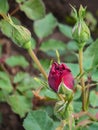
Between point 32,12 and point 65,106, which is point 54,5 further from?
point 65,106

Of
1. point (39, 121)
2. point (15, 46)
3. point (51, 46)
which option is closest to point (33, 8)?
point (51, 46)

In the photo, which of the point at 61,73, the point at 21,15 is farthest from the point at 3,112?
the point at 61,73

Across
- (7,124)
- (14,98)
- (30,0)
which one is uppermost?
(30,0)

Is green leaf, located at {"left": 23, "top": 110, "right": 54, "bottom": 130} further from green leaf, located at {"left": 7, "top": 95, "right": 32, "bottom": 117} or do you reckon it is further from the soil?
the soil

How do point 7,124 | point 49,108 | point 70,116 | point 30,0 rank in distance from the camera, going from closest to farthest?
point 70,116 → point 30,0 → point 49,108 → point 7,124

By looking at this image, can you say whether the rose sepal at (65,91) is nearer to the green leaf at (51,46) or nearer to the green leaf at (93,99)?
the green leaf at (93,99)

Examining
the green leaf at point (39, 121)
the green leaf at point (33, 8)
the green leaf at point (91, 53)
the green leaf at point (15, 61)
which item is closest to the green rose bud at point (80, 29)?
the green leaf at point (91, 53)

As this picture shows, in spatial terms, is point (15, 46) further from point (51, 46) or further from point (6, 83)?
point (6, 83)
